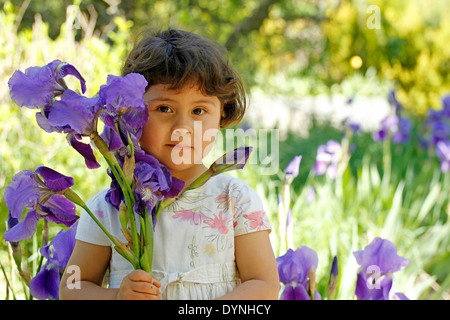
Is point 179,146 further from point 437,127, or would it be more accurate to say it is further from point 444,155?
point 437,127

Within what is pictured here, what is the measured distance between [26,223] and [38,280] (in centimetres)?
32

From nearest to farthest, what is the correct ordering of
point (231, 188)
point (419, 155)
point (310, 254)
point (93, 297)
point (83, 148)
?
point (83, 148) → point (93, 297) → point (231, 188) → point (310, 254) → point (419, 155)

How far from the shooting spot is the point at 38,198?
0.91 metres

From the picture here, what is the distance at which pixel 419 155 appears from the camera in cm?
409

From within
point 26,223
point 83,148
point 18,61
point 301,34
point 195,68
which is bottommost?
point 26,223

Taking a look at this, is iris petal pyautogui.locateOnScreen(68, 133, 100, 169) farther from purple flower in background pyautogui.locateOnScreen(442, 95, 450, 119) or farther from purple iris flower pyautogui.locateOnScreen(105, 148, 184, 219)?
purple flower in background pyautogui.locateOnScreen(442, 95, 450, 119)

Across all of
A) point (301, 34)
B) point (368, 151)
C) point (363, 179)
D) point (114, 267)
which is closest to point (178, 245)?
point (114, 267)

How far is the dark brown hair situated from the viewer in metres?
1.08

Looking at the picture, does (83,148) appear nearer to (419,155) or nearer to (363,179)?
(363,179)

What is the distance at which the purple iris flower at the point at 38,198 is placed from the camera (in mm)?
904

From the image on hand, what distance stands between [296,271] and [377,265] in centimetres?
22

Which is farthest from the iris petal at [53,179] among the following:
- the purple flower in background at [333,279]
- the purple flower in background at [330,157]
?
the purple flower in background at [330,157]

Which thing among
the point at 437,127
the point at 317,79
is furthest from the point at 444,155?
the point at 317,79

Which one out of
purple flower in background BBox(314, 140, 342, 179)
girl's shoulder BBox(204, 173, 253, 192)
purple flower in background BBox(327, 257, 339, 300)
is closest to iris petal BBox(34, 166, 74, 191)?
girl's shoulder BBox(204, 173, 253, 192)
